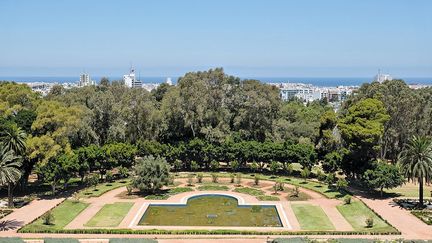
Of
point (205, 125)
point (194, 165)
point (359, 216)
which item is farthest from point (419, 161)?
point (205, 125)

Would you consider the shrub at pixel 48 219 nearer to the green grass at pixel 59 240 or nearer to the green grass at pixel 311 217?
the green grass at pixel 59 240

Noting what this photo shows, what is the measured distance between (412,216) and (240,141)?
99.4 ft

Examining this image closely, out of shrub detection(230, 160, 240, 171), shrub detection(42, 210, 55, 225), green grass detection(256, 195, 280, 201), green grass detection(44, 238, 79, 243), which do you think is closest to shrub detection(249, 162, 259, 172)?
shrub detection(230, 160, 240, 171)

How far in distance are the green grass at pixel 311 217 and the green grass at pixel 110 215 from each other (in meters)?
17.4

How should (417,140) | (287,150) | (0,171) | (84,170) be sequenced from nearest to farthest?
(0,171) < (417,140) < (84,170) < (287,150)

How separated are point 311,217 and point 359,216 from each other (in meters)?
4.73

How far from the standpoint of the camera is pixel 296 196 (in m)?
53.4

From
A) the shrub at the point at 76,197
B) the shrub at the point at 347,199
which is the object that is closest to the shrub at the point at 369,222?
the shrub at the point at 347,199

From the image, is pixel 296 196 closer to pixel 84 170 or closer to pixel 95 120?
pixel 84 170

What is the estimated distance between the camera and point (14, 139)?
48.6 meters

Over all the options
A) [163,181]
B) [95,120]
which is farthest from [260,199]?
[95,120]

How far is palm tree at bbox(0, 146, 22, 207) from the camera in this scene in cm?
4262

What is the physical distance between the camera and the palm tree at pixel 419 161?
151 feet

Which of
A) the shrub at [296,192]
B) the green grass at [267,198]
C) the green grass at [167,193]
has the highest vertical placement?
the shrub at [296,192]
